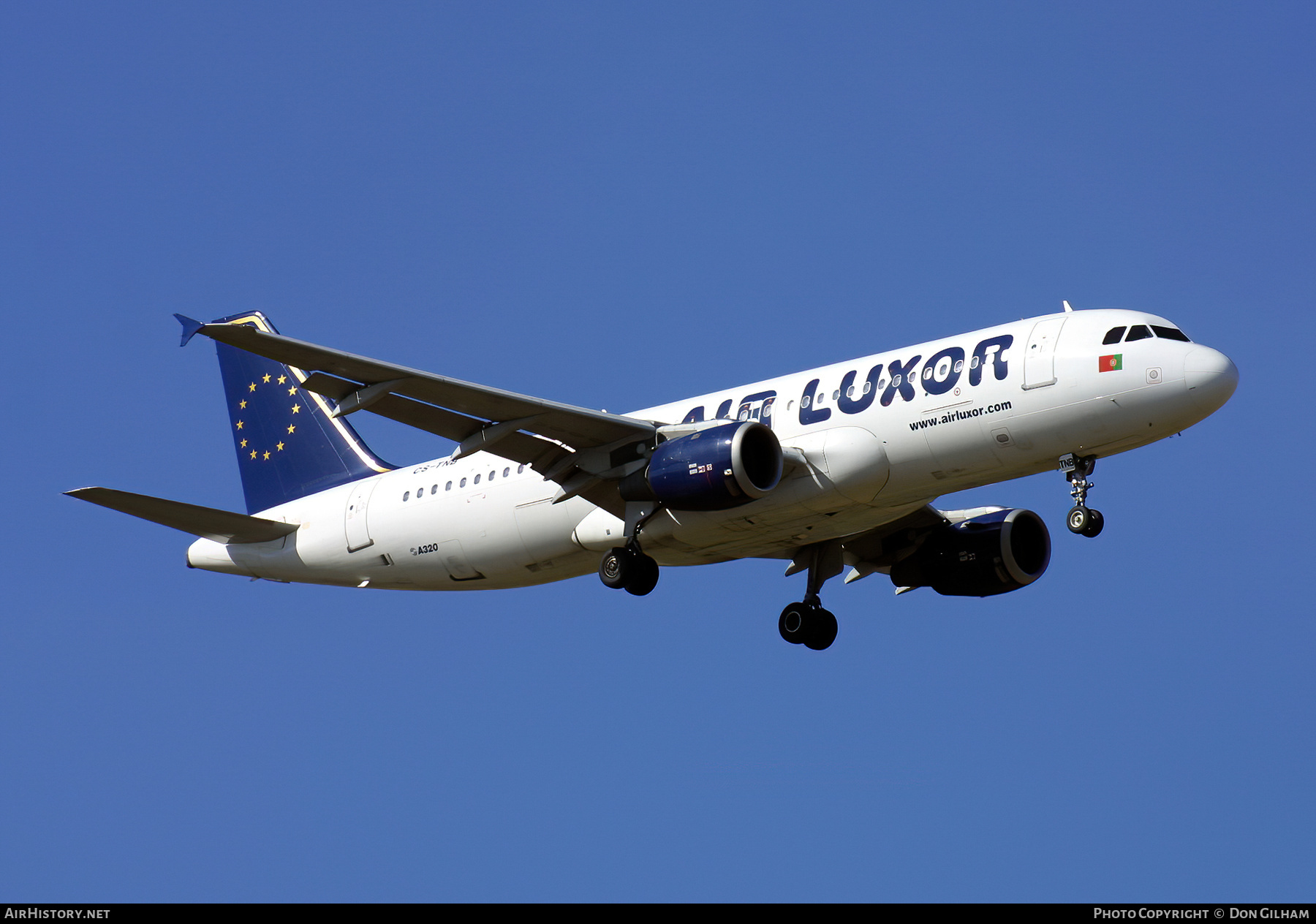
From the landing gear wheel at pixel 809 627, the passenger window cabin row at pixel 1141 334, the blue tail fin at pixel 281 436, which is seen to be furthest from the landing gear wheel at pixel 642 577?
the passenger window cabin row at pixel 1141 334

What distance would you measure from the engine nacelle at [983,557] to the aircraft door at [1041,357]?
7332mm

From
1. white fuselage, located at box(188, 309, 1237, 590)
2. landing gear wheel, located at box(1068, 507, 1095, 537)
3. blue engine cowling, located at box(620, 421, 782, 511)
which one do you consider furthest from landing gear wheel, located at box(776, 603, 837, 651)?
landing gear wheel, located at box(1068, 507, 1095, 537)

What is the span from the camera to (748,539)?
32.5 meters

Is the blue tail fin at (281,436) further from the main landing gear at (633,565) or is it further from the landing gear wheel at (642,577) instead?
the landing gear wheel at (642,577)

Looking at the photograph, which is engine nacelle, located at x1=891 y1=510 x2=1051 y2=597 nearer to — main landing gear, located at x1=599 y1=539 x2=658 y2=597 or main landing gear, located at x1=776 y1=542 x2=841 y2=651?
main landing gear, located at x1=776 y1=542 x2=841 y2=651

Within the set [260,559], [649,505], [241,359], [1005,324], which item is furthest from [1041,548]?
[241,359]

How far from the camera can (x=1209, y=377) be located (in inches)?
1107

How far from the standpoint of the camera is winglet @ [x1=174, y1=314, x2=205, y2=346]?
90.8ft

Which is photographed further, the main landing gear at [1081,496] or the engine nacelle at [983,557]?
the engine nacelle at [983,557]

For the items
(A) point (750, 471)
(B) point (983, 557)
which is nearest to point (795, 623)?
(B) point (983, 557)

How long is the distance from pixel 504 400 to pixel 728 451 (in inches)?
172

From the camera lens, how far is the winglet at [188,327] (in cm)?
2769

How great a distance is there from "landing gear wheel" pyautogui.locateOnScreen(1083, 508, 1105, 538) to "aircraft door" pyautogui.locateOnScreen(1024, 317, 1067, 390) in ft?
8.25
